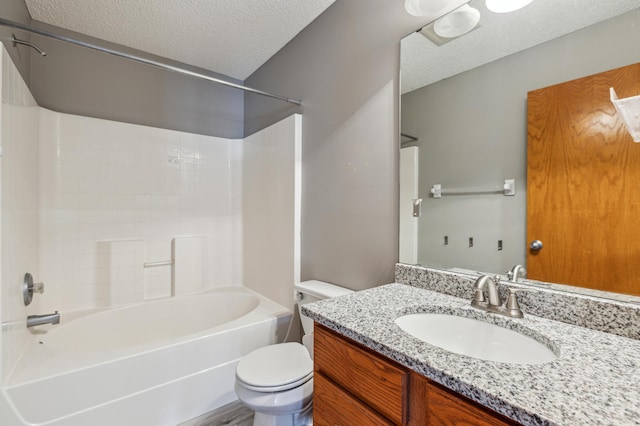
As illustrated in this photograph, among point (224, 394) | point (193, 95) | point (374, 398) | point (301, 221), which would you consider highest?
point (193, 95)

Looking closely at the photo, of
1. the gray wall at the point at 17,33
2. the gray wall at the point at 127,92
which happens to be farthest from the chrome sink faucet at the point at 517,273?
the gray wall at the point at 127,92

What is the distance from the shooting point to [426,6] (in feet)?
4.15

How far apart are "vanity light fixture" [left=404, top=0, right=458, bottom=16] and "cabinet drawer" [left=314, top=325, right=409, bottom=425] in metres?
1.38

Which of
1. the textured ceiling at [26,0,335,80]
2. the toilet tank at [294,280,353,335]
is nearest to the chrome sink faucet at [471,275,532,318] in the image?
the toilet tank at [294,280,353,335]

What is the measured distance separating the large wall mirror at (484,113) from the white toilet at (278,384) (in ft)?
2.44

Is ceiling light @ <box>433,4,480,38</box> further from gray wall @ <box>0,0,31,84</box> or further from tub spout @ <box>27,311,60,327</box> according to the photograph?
tub spout @ <box>27,311,60,327</box>

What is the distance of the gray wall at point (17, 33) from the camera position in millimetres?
1426

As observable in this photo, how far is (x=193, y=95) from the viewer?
8.84 ft

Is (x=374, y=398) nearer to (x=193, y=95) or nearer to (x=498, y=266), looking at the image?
(x=498, y=266)

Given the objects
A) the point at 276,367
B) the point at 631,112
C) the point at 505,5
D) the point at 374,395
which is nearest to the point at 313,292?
the point at 276,367

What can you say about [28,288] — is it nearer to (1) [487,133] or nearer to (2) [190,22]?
(2) [190,22]

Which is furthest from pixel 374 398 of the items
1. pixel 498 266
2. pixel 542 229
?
pixel 542 229

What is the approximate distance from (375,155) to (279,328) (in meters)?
1.38

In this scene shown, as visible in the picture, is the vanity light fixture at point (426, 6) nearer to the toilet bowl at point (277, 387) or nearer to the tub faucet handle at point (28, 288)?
the toilet bowl at point (277, 387)
